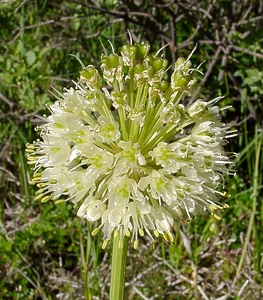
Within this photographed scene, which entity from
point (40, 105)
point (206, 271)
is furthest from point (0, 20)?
point (206, 271)

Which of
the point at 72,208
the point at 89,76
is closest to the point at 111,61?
the point at 89,76

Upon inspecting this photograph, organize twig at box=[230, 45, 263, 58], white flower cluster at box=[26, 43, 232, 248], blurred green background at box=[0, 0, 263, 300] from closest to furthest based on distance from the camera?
white flower cluster at box=[26, 43, 232, 248] → blurred green background at box=[0, 0, 263, 300] → twig at box=[230, 45, 263, 58]

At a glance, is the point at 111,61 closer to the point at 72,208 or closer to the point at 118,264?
the point at 118,264

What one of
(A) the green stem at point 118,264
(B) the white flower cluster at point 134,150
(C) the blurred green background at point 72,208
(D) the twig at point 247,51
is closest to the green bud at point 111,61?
(B) the white flower cluster at point 134,150

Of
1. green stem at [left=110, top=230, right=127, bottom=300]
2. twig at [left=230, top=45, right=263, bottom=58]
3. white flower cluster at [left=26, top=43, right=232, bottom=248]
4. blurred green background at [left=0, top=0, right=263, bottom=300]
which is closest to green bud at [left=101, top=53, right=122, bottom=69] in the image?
white flower cluster at [left=26, top=43, right=232, bottom=248]

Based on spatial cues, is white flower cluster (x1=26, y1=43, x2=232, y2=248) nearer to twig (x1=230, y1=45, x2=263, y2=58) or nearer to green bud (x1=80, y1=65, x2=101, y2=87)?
green bud (x1=80, y1=65, x2=101, y2=87)

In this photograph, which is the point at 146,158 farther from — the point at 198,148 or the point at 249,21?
the point at 249,21

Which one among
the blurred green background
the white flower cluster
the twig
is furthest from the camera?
the twig
